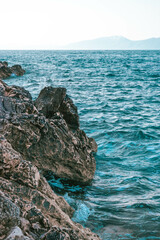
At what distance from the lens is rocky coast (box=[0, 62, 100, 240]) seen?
143 inches

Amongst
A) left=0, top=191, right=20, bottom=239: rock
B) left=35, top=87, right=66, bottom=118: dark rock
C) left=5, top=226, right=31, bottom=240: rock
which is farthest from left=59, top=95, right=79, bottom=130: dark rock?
left=5, top=226, right=31, bottom=240: rock

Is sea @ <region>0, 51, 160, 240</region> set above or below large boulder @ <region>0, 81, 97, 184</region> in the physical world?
below

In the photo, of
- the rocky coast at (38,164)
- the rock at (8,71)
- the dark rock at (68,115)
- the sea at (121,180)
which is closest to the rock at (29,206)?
the rocky coast at (38,164)

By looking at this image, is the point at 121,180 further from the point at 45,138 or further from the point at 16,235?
the point at 16,235

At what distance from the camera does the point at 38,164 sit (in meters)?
7.09

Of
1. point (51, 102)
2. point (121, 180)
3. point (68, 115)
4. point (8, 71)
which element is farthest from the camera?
point (8, 71)

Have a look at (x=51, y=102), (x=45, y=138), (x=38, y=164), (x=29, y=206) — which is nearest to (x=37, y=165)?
(x=38, y=164)

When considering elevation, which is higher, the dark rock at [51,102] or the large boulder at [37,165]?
the dark rock at [51,102]

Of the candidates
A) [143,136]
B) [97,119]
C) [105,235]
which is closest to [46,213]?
[105,235]

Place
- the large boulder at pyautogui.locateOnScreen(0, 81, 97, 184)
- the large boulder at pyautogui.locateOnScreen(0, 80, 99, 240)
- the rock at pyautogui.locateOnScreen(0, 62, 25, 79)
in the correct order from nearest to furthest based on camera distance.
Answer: the large boulder at pyautogui.locateOnScreen(0, 80, 99, 240) → the large boulder at pyautogui.locateOnScreen(0, 81, 97, 184) → the rock at pyautogui.locateOnScreen(0, 62, 25, 79)

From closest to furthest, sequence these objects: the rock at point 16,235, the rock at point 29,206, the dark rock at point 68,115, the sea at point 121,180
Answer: the rock at point 16,235 → the rock at point 29,206 → the sea at point 121,180 → the dark rock at point 68,115

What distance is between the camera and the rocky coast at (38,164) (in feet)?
11.9

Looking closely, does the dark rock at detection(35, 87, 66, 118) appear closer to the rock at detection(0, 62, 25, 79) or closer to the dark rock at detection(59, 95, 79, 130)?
the dark rock at detection(59, 95, 79, 130)

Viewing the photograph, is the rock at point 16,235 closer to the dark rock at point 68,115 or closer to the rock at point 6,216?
the rock at point 6,216
